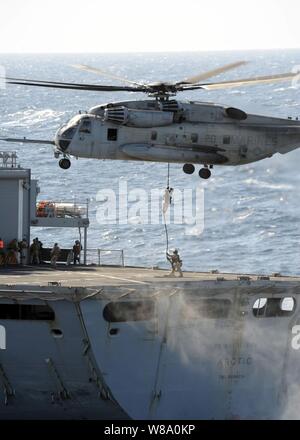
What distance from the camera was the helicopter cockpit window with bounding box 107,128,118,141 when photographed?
54.2 m

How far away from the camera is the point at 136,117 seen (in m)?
54.1

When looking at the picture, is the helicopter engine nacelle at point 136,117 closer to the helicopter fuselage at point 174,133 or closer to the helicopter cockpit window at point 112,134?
the helicopter fuselage at point 174,133

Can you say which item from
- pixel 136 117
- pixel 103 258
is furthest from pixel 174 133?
pixel 103 258

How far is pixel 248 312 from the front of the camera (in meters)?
51.1

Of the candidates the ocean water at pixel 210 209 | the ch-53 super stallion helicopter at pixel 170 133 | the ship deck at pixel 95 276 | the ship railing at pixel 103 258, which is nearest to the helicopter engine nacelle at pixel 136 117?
the ch-53 super stallion helicopter at pixel 170 133

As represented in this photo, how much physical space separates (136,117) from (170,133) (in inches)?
59.1

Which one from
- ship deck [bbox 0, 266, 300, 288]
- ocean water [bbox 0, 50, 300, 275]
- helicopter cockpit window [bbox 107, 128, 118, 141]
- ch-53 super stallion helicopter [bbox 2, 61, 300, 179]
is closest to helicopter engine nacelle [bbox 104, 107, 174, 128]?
ch-53 super stallion helicopter [bbox 2, 61, 300, 179]

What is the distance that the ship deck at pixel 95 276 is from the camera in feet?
163

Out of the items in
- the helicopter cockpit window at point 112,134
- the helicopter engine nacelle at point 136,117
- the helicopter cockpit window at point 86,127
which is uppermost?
the helicopter engine nacelle at point 136,117
